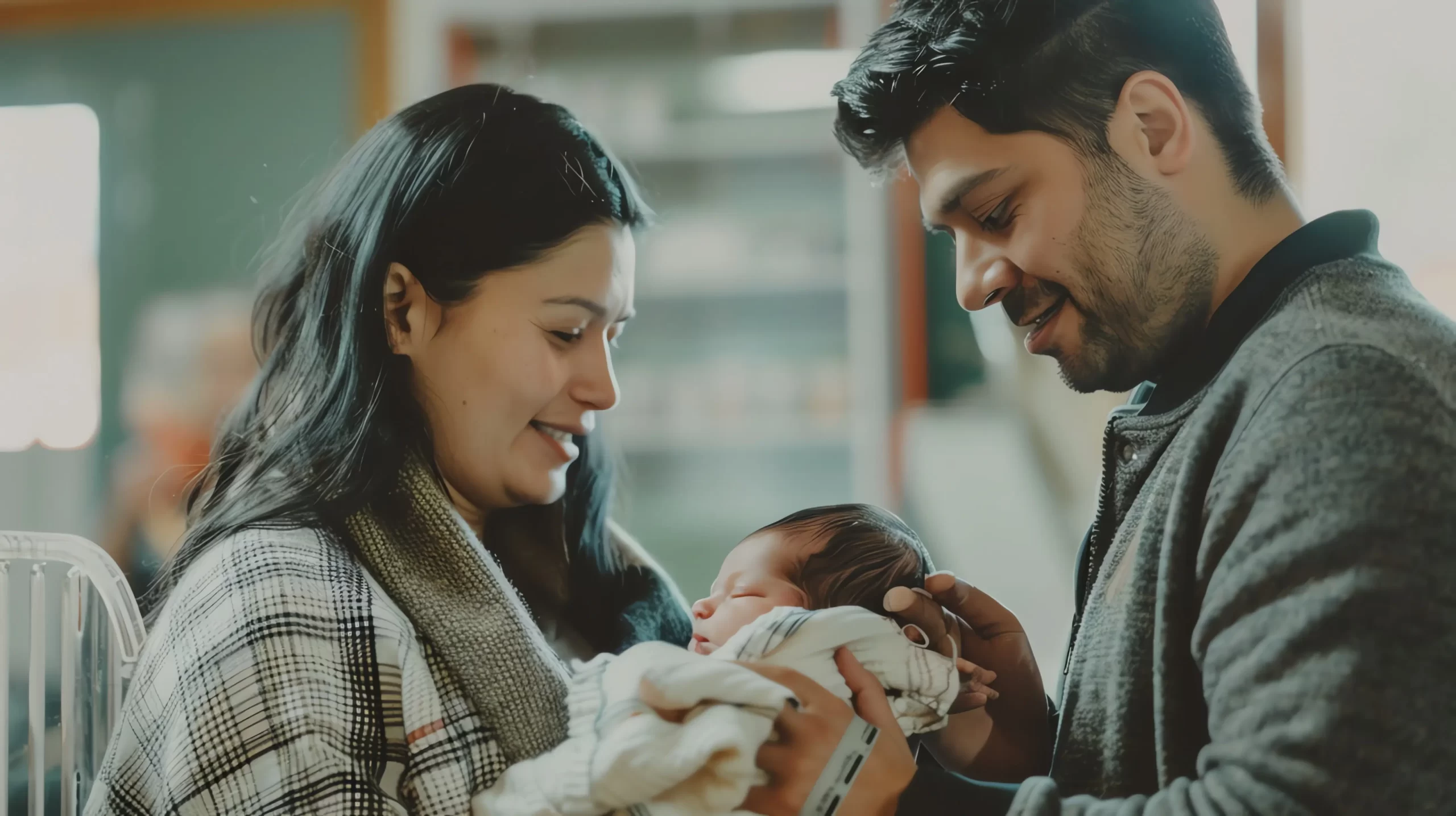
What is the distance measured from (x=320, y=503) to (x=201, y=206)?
17.9 inches

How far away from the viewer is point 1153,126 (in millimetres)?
801

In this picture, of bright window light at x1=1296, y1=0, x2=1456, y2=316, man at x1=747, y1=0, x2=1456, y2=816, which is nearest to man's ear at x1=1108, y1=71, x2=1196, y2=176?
man at x1=747, y1=0, x2=1456, y2=816

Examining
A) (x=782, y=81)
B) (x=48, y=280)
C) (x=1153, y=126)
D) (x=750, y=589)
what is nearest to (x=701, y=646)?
(x=750, y=589)

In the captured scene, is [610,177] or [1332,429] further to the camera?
[610,177]

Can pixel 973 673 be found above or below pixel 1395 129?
below

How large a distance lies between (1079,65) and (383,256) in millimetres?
582

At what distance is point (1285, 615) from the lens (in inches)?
25.0

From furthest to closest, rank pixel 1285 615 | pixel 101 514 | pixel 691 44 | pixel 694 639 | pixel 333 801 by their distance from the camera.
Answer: pixel 691 44 < pixel 101 514 < pixel 694 639 < pixel 333 801 < pixel 1285 615

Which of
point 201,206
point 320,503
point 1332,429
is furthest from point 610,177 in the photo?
point 1332,429

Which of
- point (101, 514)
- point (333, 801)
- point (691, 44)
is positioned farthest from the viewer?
point (691, 44)

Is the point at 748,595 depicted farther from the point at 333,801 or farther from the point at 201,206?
the point at 201,206

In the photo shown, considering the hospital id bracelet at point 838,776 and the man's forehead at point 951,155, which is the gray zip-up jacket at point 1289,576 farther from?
the man's forehead at point 951,155

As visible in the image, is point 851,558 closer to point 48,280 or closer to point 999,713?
point 999,713

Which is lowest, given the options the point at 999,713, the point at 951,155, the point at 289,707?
the point at 999,713
